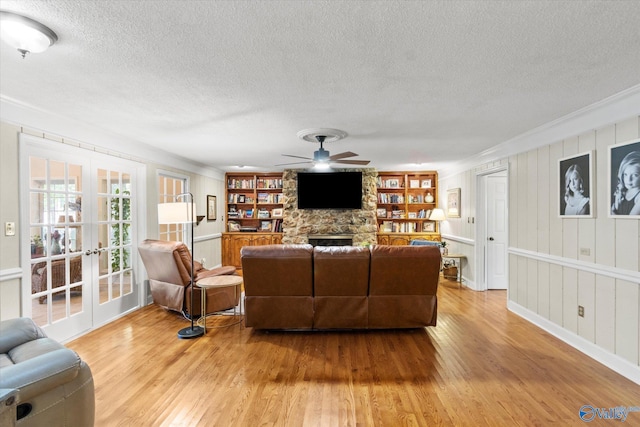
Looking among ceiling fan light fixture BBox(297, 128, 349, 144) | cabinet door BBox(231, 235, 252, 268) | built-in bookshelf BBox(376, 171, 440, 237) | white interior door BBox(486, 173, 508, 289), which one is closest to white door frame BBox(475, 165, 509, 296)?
white interior door BBox(486, 173, 508, 289)

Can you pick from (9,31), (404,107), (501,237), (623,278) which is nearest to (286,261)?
(404,107)

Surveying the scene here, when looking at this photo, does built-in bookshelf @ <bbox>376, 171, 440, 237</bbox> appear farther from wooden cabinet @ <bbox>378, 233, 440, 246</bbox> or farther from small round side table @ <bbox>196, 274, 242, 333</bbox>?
small round side table @ <bbox>196, 274, 242, 333</bbox>

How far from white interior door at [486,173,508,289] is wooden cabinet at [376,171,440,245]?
2028 mm

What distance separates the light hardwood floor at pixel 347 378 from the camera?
2127mm

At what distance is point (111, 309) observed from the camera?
13.1 ft

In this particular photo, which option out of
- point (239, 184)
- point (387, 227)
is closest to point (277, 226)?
point (239, 184)

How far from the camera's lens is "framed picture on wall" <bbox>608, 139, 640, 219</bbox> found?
255 centimetres

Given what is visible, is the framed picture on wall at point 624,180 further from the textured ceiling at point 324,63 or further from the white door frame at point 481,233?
the white door frame at point 481,233

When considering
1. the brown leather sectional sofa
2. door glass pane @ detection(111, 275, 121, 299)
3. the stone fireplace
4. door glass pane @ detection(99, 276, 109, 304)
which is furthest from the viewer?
the stone fireplace

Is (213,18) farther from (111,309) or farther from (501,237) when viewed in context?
(501,237)

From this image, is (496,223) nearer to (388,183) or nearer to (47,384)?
(388,183)

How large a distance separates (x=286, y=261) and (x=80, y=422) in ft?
6.70

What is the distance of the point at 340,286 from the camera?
3477 mm

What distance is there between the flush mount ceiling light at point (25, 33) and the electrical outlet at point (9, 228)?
1741mm
